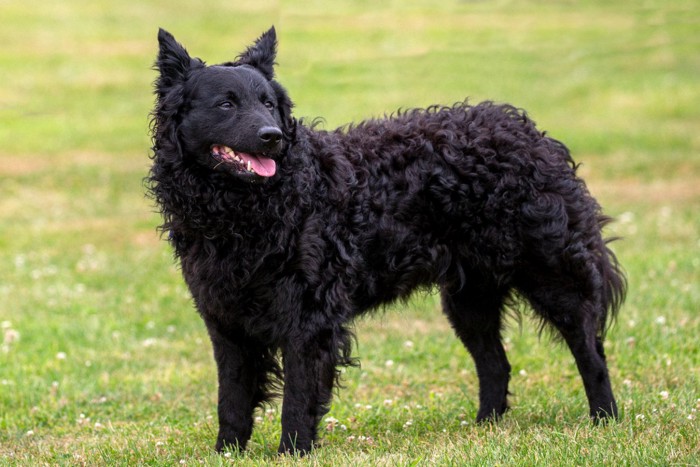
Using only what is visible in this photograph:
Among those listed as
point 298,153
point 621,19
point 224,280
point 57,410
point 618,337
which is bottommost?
point 57,410

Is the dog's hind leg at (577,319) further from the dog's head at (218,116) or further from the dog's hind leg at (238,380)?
the dog's head at (218,116)

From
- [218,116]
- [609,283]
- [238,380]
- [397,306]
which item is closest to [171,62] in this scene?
[218,116]

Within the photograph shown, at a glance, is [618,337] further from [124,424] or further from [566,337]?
[124,424]

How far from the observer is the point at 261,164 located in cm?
548

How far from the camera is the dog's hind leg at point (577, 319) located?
6.25 meters

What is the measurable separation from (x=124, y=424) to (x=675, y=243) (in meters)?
8.49

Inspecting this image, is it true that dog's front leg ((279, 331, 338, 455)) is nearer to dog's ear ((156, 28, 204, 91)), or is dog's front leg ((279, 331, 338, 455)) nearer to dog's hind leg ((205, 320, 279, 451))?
dog's hind leg ((205, 320, 279, 451))

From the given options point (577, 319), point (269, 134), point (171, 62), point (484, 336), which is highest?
point (171, 62)

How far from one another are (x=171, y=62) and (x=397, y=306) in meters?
2.69

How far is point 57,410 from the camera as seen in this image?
743cm

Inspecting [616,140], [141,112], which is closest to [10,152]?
[141,112]

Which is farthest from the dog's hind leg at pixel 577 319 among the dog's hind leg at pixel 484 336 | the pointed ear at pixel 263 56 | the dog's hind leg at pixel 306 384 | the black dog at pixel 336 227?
the pointed ear at pixel 263 56

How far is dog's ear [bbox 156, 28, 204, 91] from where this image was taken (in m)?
5.55

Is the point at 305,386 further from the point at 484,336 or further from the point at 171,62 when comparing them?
the point at 171,62
